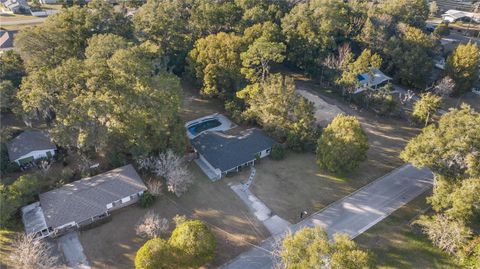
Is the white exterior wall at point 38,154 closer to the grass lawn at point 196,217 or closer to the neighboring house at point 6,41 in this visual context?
the grass lawn at point 196,217

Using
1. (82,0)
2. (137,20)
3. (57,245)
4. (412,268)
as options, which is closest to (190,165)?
(57,245)

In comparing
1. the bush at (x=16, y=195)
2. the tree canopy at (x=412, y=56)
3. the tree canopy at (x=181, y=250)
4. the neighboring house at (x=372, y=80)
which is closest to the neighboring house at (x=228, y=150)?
the tree canopy at (x=181, y=250)

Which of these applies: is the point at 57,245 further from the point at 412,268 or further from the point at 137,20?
the point at 137,20

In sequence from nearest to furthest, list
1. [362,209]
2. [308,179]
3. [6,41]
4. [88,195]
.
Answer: [88,195] → [362,209] → [308,179] → [6,41]

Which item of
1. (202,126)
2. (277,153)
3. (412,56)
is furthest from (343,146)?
(412,56)

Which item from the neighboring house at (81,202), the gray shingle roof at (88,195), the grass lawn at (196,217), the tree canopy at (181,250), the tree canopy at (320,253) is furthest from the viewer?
the gray shingle roof at (88,195)

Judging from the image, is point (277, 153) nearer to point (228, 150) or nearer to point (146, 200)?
point (228, 150)
